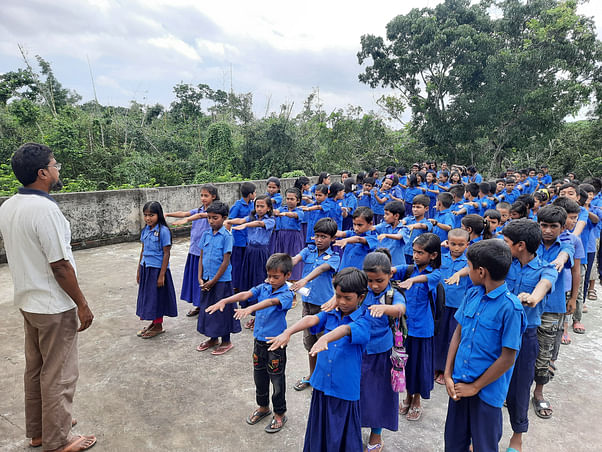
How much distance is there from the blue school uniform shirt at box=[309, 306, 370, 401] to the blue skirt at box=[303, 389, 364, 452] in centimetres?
6

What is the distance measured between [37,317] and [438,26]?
48.8 feet

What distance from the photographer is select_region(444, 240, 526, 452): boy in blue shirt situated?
1.90 metres

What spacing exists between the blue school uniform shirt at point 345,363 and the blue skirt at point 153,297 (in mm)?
2319

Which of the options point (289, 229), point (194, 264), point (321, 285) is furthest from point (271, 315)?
point (289, 229)

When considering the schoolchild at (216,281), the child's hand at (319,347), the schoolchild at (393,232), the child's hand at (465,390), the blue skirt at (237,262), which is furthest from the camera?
the blue skirt at (237,262)

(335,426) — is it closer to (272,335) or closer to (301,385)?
(272,335)

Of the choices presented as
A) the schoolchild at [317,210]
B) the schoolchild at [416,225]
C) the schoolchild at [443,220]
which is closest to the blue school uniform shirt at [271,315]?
the schoolchild at [416,225]

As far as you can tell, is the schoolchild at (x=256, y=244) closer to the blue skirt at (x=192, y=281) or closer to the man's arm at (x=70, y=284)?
the blue skirt at (x=192, y=281)

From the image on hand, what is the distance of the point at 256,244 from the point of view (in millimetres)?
4508

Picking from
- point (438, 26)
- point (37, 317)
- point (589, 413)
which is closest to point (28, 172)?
point (37, 317)

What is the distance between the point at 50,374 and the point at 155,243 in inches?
66.3

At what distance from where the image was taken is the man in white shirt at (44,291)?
222cm

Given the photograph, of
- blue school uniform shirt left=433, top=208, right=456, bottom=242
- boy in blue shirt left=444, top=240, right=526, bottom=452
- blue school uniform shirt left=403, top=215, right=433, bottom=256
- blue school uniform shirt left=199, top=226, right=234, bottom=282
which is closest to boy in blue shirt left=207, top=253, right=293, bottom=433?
blue school uniform shirt left=199, top=226, right=234, bottom=282

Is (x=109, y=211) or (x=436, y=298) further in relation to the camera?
(x=109, y=211)
